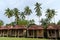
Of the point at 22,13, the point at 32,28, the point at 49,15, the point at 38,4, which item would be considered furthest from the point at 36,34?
the point at 22,13

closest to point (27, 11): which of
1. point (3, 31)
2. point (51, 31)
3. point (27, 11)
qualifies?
point (27, 11)

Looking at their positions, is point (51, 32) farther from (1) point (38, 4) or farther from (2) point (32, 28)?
(1) point (38, 4)

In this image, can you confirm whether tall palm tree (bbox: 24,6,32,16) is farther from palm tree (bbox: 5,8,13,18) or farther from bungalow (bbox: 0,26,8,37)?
bungalow (bbox: 0,26,8,37)

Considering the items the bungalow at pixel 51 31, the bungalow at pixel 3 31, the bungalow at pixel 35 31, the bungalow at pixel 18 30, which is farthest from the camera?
the bungalow at pixel 3 31

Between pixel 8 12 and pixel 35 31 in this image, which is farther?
pixel 8 12

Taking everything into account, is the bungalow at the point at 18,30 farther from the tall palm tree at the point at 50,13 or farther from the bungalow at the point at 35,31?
the tall palm tree at the point at 50,13

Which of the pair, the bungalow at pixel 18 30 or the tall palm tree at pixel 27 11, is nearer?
the bungalow at pixel 18 30

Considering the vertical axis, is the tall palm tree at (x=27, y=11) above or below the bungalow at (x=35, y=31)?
above

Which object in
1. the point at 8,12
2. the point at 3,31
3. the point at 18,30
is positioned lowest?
the point at 3,31

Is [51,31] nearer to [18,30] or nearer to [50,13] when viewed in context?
[18,30]

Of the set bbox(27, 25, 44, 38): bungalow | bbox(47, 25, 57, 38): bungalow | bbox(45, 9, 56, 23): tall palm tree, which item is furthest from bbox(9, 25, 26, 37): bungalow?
bbox(45, 9, 56, 23): tall palm tree

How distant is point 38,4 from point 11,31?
88.5 feet

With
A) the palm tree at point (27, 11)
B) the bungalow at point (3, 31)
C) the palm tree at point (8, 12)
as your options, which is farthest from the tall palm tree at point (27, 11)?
the bungalow at point (3, 31)

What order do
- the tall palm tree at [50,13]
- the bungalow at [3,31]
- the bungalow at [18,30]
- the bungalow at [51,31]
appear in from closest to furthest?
the bungalow at [51,31] → the bungalow at [18,30] → the bungalow at [3,31] → the tall palm tree at [50,13]
